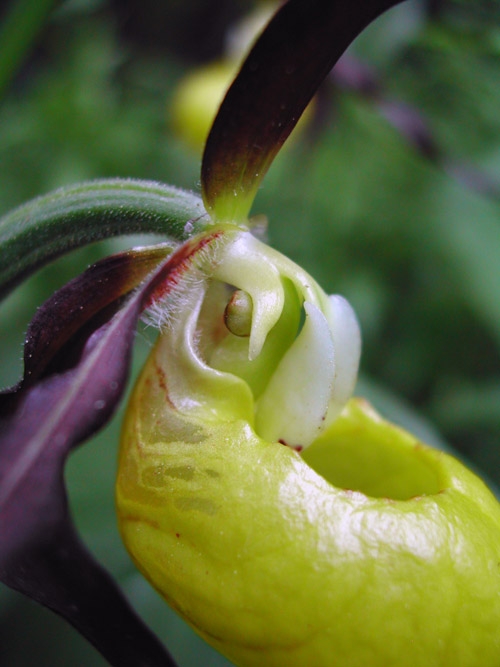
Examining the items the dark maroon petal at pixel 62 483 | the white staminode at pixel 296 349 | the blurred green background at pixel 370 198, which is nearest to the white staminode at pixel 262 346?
the white staminode at pixel 296 349

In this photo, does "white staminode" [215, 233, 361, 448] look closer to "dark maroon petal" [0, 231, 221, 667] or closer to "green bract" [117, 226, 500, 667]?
"green bract" [117, 226, 500, 667]

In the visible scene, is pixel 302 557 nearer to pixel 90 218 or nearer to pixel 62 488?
pixel 62 488

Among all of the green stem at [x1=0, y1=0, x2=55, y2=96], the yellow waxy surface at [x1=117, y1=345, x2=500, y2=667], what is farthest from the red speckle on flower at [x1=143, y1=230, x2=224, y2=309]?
the green stem at [x1=0, y1=0, x2=55, y2=96]

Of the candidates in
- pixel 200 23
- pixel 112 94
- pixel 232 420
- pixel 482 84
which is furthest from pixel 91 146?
pixel 200 23

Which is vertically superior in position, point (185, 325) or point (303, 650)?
point (185, 325)

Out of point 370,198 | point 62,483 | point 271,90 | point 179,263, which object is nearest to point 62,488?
point 62,483

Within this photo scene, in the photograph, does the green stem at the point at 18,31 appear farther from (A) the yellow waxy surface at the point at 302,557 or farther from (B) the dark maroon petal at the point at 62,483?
(A) the yellow waxy surface at the point at 302,557

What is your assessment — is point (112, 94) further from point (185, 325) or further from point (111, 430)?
point (185, 325)
